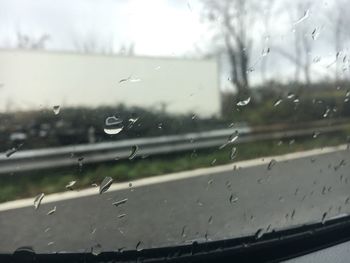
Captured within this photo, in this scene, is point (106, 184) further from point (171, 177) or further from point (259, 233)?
point (259, 233)

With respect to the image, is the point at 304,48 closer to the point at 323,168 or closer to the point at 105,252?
the point at 323,168

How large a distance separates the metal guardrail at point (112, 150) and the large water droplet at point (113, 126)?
0.05m

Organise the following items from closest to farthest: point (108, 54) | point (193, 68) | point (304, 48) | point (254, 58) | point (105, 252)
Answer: point (105, 252)
point (108, 54)
point (193, 68)
point (254, 58)
point (304, 48)

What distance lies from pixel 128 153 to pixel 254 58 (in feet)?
2.83

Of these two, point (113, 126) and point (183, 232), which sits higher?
point (113, 126)

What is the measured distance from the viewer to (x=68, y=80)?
7.77 ft

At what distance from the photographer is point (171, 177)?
261cm

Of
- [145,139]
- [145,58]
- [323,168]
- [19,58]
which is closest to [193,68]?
[145,58]

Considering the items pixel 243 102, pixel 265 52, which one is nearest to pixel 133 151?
pixel 243 102

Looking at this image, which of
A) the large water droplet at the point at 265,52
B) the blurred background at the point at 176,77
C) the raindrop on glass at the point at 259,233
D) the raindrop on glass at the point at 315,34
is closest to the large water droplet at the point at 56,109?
the blurred background at the point at 176,77

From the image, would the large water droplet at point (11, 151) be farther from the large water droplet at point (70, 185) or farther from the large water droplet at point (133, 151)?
the large water droplet at point (133, 151)

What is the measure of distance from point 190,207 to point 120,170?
420 millimetres

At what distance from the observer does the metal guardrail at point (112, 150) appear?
218cm

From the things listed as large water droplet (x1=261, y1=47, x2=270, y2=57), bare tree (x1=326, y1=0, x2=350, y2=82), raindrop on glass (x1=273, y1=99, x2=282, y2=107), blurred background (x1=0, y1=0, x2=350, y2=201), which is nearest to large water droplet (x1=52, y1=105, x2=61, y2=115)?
blurred background (x1=0, y1=0, x2=350, y2=201)
